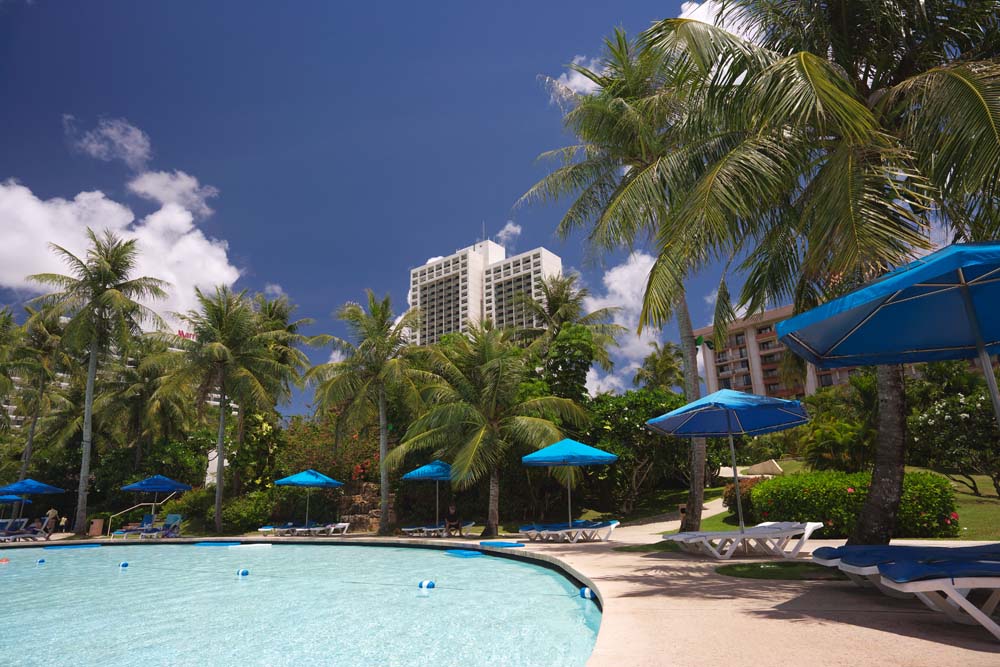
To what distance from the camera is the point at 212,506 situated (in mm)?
24438

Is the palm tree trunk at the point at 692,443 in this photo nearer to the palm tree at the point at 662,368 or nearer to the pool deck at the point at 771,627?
the pool deck at the point at 771,627

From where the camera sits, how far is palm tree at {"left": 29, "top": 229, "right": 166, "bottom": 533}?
23891mm

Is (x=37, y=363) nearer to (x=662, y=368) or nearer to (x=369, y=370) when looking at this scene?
(x=369, y=370)

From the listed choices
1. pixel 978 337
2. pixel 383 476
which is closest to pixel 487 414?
pixel 383 476

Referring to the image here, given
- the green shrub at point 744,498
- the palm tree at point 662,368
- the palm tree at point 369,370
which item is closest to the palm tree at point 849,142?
the green shrub at point 744,498

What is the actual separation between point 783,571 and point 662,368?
43338 mm

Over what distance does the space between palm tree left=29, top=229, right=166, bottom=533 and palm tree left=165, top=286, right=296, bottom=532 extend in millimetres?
2802

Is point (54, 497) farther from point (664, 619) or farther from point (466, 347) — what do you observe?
point (664, 619)

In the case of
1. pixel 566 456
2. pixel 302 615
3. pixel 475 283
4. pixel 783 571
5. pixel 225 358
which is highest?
pixel 475 283

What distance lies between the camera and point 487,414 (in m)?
17.2

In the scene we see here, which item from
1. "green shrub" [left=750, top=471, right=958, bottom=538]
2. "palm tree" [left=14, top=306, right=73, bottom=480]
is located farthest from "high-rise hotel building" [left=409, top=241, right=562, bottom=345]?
"green shrub" [left=750, top=471, right=958, bottom=538]

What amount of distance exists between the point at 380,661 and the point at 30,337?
33.8m

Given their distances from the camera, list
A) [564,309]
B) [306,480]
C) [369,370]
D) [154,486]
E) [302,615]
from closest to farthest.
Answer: [302,615] → [306,480] → [369,370] → [154,486] → [564,309]

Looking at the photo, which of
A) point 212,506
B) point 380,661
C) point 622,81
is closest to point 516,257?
point 212,506
